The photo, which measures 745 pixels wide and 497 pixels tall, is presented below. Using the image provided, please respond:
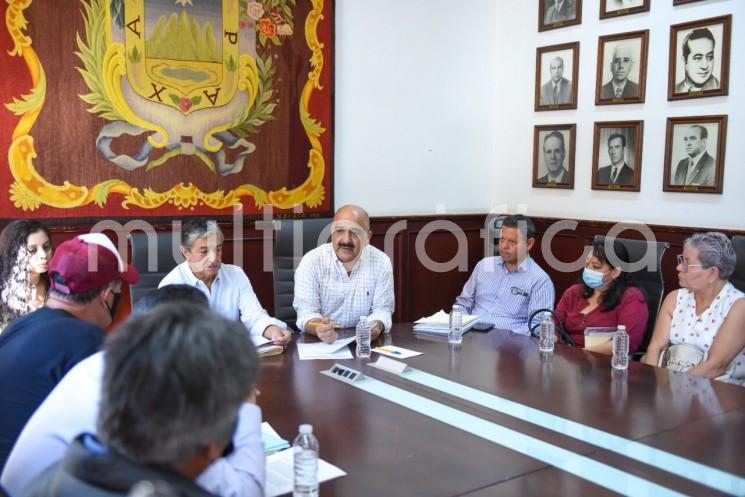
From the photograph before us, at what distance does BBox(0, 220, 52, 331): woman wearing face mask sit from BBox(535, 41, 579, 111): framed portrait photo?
3.66 metres

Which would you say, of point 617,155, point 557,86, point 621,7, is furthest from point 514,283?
point 621,7

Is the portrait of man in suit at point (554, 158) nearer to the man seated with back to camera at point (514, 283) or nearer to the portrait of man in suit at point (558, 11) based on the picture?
the portrait of man in suit at point (558, 11)

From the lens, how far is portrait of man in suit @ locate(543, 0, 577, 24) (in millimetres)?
5148

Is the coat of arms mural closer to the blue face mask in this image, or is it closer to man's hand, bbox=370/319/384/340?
man's hand, bbox=370/319/384/340

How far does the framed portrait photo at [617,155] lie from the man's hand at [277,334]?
113 inches

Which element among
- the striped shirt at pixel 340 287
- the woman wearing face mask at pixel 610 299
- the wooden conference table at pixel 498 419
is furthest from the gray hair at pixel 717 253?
the striped shirt at pixel 340 287

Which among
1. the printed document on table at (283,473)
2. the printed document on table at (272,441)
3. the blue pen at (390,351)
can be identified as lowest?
the printed document on table at (283,473)

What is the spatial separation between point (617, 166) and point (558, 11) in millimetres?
1249

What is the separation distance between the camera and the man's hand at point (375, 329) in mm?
3121

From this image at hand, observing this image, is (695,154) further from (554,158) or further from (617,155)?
(554,158)

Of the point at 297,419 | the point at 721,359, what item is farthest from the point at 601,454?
the point at 721,359

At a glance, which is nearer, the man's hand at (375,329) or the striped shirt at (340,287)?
the man's hand at (375,329)

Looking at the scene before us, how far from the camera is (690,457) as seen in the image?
1.85 m

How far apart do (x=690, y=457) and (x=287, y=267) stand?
7.95 feet
